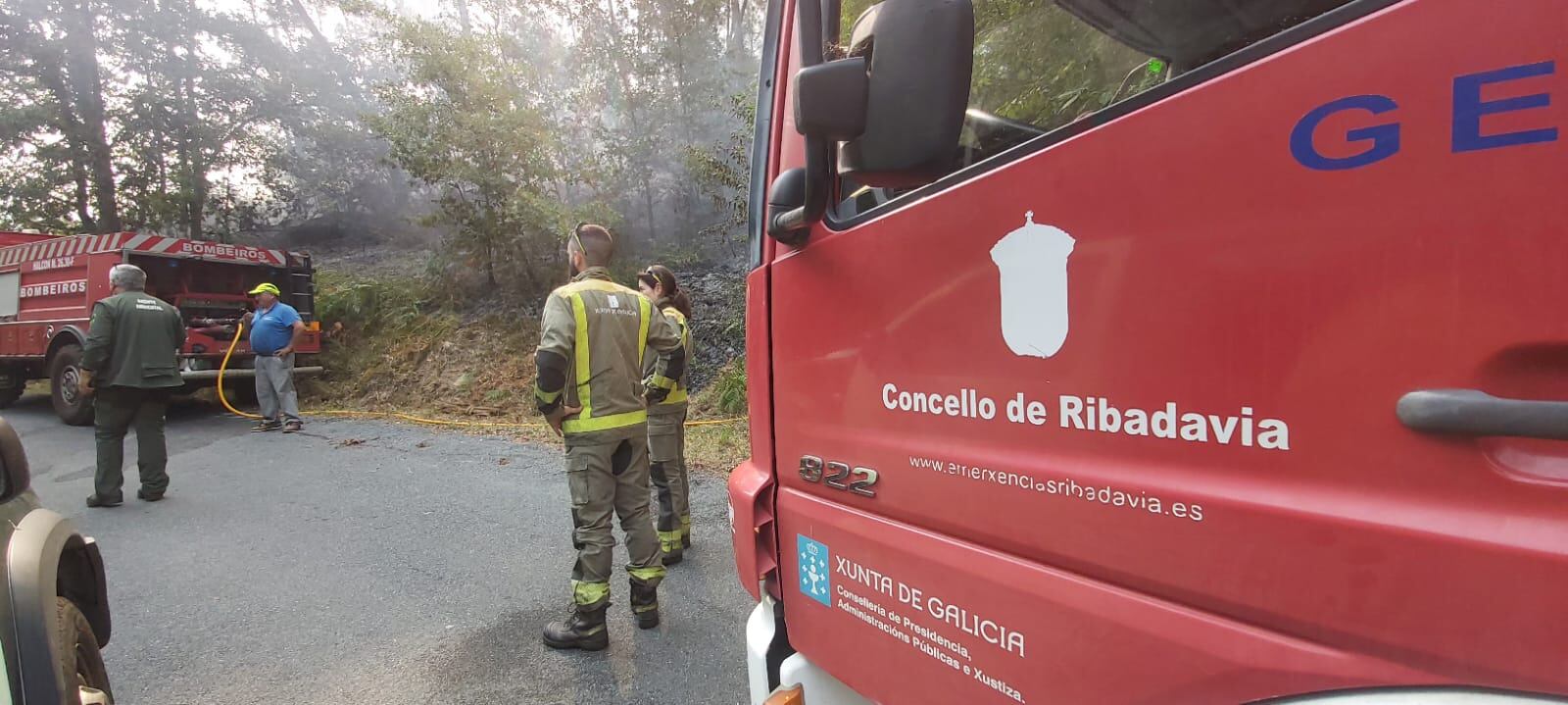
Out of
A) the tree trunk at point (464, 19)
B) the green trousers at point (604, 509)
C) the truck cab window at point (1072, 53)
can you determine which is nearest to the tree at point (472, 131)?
the tree trunk at point (464, 19)

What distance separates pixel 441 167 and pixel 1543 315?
11400 millimetres

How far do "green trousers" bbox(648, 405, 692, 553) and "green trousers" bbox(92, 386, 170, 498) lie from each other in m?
4.21

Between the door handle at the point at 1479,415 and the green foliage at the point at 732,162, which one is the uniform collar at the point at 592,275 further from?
the green foliage at the point at 732,162

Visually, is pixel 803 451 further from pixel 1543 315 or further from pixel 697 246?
pixel 697 246

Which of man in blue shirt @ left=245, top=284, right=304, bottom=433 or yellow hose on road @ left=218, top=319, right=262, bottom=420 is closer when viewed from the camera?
man in blue shirt @ left=245, top=284, right=304, bottom=433

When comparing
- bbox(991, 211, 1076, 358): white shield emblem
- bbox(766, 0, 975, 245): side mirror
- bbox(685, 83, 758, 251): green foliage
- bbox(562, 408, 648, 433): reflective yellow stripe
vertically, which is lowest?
bbox(562, 408, 648, 433): reflective yellow stripe

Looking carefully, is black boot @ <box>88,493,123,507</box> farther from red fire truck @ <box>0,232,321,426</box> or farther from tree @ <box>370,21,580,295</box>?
tree @ <box>370,21,580,295</box>

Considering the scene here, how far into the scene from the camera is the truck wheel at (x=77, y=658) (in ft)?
5.70

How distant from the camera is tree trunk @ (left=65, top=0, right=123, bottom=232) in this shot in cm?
1284

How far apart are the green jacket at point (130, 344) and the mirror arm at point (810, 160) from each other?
5.86 m

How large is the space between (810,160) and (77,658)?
8.41 feet

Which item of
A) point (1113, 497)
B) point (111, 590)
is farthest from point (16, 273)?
point (1113, 497)

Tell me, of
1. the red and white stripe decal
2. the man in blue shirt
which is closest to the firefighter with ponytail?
the man in blue shirt

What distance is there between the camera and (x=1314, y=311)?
83 cm
